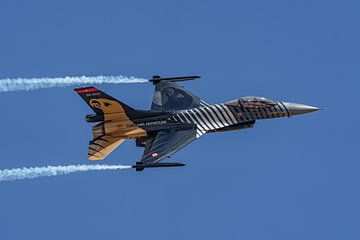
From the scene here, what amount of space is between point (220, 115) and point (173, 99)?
403 centimetres

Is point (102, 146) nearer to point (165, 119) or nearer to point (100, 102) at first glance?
point (100, 102)

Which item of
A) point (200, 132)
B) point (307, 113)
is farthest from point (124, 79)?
point (307, 113)

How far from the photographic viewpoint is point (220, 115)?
233 feet

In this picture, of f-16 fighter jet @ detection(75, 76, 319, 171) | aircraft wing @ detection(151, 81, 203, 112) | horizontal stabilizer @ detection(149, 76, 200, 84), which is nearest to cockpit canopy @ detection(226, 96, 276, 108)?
f-16 fighter jet @ detection(75, 76, 319, 171)

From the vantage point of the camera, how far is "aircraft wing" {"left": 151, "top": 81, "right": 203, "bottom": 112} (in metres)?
73.2

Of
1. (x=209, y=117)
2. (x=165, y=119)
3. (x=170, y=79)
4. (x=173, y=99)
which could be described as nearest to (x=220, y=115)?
(x=209, y=117)

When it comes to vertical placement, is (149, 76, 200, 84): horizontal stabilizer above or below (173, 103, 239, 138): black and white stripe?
above

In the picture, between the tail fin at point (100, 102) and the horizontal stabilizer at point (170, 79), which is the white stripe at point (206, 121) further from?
the horizontal stabilizer at point (170, 79)

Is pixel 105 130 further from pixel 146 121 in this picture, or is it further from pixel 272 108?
pixel 272 108

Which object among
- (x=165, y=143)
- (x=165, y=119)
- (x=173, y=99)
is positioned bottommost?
(x=165, y=143)

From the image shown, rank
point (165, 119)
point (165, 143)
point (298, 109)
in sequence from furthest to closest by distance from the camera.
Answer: point (298, 109), point (165, 119), point (165, 143)

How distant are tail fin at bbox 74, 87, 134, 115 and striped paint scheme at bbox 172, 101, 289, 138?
3.32 metres

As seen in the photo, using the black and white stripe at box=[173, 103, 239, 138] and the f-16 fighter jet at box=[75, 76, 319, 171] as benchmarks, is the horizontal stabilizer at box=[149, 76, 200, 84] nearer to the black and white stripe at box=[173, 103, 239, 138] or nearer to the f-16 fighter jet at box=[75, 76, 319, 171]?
the f-16 fighter jet at box=[75, 76, 319, 171]

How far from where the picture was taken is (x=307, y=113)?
71.6m
